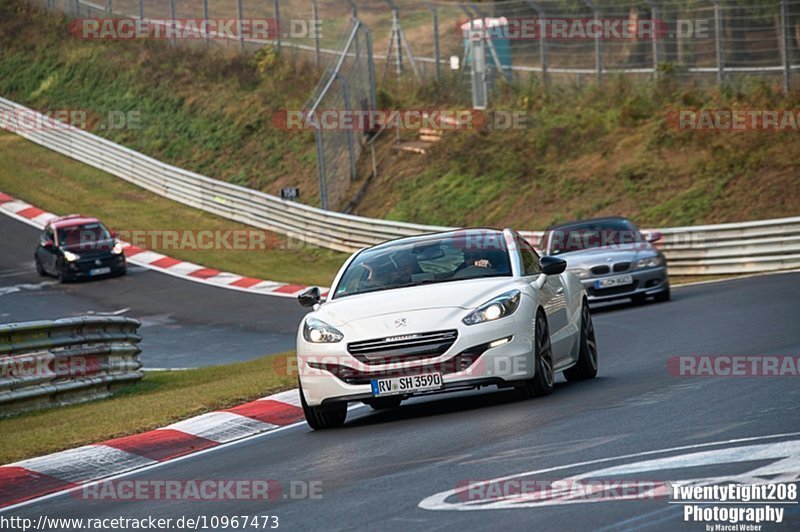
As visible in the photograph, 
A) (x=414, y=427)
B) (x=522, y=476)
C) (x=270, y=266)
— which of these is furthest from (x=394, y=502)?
(x=270, y=266)

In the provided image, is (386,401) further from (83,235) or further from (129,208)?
(129,208)

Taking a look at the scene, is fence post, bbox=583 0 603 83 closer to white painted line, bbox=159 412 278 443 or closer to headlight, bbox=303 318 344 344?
white painted line, bbox=159 412 278 443

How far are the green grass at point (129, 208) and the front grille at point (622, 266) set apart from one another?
34.5ft

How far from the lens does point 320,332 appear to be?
11.0m

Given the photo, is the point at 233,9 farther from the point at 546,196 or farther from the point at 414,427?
the point at 414,427

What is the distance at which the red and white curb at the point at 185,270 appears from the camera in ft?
101

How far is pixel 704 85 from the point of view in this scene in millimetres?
36969

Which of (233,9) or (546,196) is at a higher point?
(233,9)

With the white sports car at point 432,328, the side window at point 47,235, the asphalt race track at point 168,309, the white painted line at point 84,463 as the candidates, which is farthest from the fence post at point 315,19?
the white painted line at point 84,463

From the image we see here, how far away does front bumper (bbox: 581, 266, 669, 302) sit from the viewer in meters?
21.9

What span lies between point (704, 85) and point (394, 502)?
3123 centimetres

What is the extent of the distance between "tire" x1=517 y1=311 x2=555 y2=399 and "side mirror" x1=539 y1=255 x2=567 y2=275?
0.53 meters

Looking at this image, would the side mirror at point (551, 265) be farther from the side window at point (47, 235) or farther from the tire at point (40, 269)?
the tire at point (40, 269)

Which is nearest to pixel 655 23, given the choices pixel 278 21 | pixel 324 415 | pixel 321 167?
pixel 321 167
